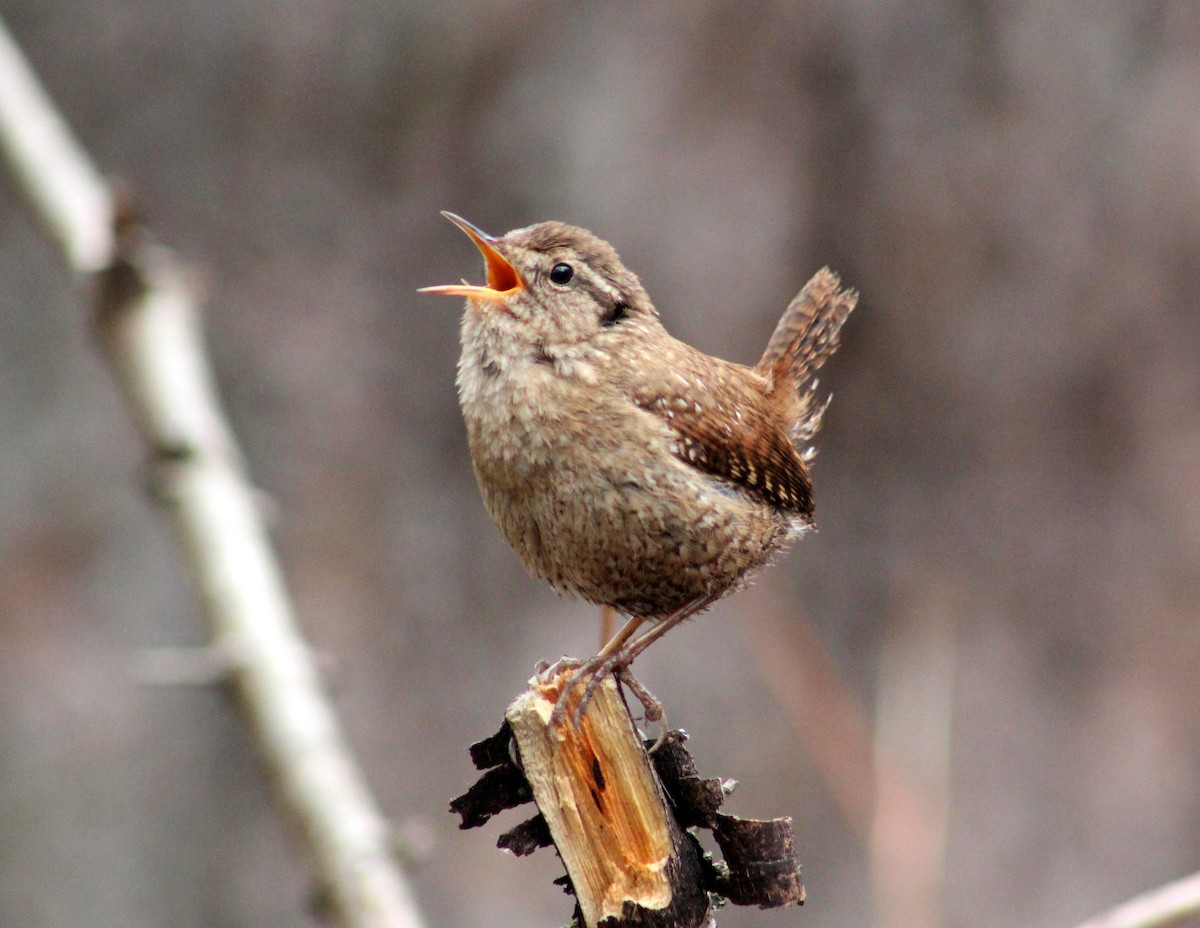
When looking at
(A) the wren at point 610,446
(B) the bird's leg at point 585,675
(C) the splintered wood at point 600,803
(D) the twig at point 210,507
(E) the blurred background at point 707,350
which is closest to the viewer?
(C) the splintered wood at point 600,803

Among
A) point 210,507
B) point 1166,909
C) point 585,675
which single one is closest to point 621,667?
point 585,675

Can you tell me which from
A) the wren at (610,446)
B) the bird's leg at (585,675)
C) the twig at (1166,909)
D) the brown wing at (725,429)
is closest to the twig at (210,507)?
the wren at (610,446)

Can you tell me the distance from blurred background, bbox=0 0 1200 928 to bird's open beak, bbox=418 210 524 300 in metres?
1.41

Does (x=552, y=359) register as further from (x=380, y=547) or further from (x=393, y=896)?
(x=380, y=547)

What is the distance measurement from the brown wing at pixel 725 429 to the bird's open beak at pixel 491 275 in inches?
13.1

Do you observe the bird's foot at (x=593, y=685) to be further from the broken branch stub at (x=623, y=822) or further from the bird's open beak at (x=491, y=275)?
the bird's open beak at (x=491, y=275)

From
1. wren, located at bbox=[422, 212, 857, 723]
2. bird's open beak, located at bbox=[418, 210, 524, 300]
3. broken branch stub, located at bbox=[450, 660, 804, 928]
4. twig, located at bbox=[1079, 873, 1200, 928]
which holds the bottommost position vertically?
twig, located at bbox=[1079, 873, 1200, 928]

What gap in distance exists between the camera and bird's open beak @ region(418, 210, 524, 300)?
2400 mm

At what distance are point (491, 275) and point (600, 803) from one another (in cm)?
119

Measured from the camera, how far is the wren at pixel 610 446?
2.25 m

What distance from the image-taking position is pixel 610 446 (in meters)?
2.28

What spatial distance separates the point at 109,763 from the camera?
4207mm

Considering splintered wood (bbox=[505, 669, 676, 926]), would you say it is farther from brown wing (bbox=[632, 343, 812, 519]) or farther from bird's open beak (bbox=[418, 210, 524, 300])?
bird's open beak (bbox=[418, 210, 524, 300])

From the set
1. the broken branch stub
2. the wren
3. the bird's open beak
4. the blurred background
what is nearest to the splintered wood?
the broken branch stub
